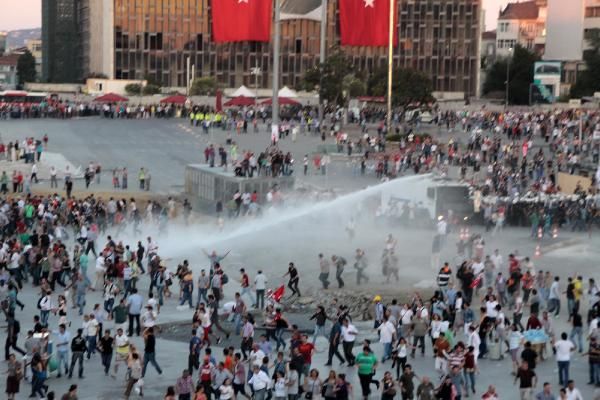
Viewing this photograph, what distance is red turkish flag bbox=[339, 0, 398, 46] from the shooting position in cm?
7631

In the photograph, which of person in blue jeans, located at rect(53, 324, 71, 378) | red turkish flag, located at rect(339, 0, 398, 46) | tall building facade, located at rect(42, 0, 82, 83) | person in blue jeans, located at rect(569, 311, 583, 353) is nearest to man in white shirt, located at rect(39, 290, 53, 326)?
person in blue jeans, located at rect(53, 324, 71, 378)

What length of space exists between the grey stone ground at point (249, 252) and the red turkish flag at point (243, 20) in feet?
33.0

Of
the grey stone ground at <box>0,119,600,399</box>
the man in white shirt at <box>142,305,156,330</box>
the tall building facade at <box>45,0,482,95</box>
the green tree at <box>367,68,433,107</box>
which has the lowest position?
the grey stone ground at <box>0,119,600,399</box>

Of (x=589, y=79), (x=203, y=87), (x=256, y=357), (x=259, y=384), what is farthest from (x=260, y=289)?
(x=589, y=79)

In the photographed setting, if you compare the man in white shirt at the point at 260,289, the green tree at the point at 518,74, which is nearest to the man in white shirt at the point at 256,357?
the man in white shirt at the point at 260,289

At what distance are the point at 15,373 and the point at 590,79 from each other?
91.9 meters

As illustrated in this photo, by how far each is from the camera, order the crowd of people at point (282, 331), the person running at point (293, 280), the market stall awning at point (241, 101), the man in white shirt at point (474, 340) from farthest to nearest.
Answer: the market stall awning at point (241, 101) → the person running at point (293, 280) → the man in white shirt at point (474, 340) → the crowd of people at point (282, 331)

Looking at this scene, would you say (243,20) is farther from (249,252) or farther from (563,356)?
(563,356)

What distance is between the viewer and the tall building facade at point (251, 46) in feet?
398

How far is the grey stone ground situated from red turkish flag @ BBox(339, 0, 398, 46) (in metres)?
12.4

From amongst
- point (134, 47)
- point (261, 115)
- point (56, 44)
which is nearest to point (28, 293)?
point (261, 115)

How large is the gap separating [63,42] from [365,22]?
6831 centimetres

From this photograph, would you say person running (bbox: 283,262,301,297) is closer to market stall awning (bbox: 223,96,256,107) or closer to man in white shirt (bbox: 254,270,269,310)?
man in white shirt (bbox: 254,270,269,310)

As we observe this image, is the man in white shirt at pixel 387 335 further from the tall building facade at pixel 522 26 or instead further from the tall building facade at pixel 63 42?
the tall building facade at pixel 522 26
